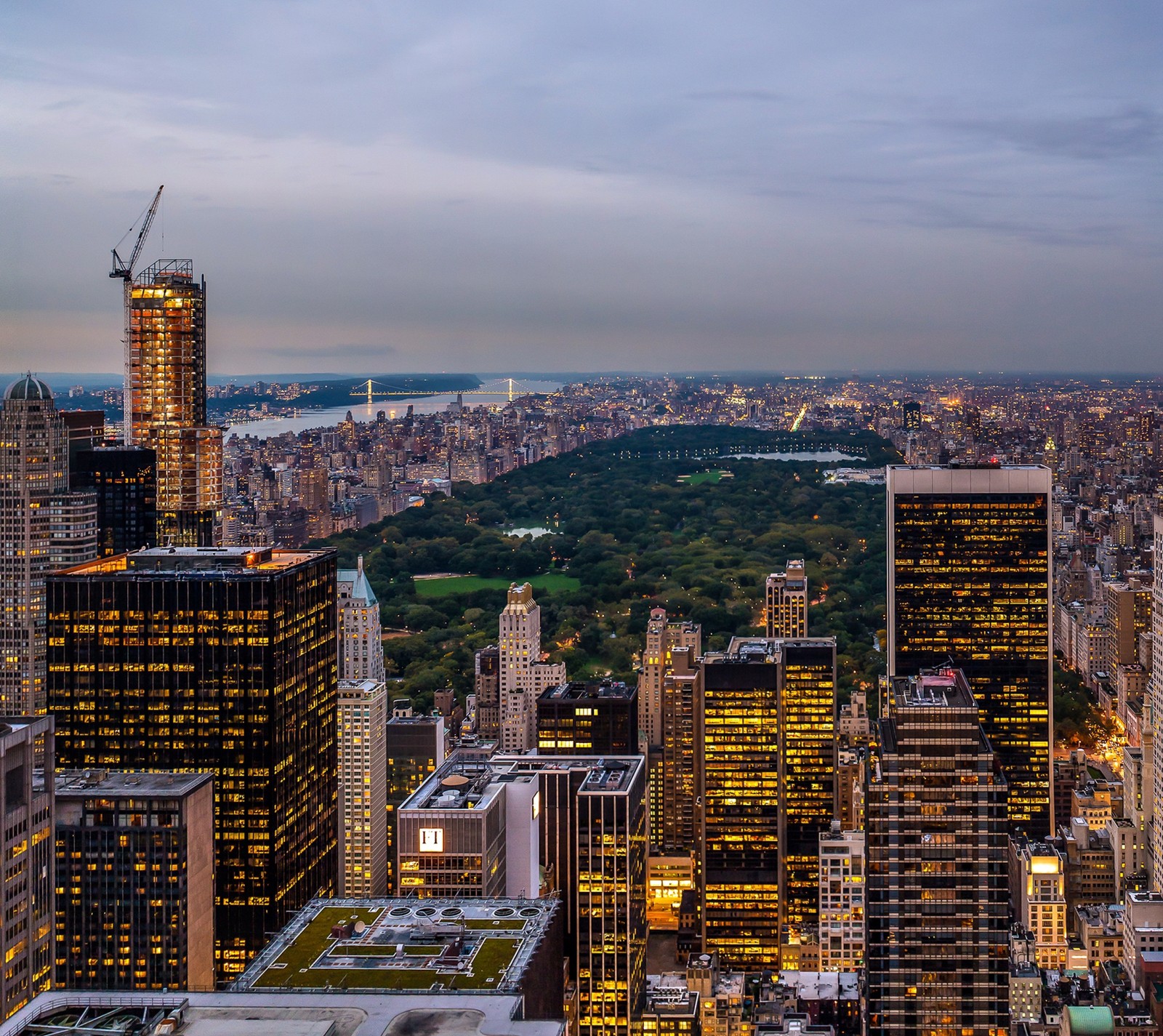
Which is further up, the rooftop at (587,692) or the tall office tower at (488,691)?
the rooftop at (587,692)

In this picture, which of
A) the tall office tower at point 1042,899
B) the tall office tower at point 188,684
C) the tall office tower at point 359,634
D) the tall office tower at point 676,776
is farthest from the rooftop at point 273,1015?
the tall office tower at point 359,634

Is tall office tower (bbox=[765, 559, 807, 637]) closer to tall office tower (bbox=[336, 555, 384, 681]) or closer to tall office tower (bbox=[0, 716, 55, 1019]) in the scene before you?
tall office tower (bbox=[336, 555, 384, 681])

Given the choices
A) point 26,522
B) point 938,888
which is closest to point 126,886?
point 938,888

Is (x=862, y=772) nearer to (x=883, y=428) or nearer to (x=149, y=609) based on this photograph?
(x=149, y=609)

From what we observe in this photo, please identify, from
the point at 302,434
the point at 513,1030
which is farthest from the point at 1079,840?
A: the point at 302,434

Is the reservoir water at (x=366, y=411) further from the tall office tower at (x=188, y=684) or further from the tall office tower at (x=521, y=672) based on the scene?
the tall office tower at (x=188, y=684)
